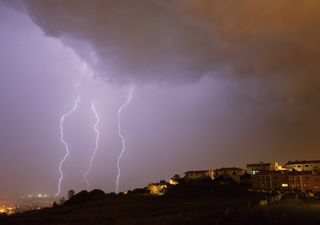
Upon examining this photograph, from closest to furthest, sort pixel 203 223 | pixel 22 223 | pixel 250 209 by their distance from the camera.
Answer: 1. pixel 203 223
2. pixel 250 209
3. pixel 22 223

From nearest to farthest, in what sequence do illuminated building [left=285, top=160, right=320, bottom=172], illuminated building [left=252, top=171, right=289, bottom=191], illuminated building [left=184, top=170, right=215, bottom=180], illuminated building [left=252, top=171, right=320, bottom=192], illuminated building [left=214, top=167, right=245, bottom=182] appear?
illuminated building [left=252, top=171, right=320, bottom=192]
illuminated building [left=252, top=171, right=289, bottom=191]
illuminated building [left=285, top=160, right=320, bottom=172]
illuminated building [left=214, top=167, right=245, bottom=182]
illuminated building [left=184, top=170, right=215, bottom=180]

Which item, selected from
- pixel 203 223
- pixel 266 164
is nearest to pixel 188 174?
pixel 266 164

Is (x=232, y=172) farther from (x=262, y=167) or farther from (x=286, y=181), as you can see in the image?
(x=286, y=181)

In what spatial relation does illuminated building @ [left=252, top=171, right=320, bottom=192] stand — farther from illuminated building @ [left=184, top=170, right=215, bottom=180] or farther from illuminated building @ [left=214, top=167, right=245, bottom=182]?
illuminated building @ [left=184, top=170, right=215, bottom=180]

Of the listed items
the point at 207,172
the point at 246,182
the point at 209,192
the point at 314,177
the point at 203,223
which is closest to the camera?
the point at 203,223

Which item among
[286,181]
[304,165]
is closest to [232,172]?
[304,165]

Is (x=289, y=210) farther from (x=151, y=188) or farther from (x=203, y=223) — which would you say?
(x=151, y=188)

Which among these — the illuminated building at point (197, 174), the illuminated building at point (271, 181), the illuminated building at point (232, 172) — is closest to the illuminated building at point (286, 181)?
the illuminated building at point (271, 181)

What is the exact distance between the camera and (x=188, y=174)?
135500 mm

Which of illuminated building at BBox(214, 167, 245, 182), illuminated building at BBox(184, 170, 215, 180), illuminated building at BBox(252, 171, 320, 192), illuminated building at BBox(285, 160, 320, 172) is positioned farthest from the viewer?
illuminated building at BBox(184, 170, 215, 180)

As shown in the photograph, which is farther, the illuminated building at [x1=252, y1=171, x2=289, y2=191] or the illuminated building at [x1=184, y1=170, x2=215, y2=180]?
the illuminated building at [x1=184, y1=170, x2=215, y2=180]

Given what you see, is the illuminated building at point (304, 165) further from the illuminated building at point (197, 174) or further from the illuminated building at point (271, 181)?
the illuminated building at point (197, 174)

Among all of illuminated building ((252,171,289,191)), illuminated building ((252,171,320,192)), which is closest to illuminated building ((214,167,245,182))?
illuminated building ((252,171,289,191))

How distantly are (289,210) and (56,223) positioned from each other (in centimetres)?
2856
